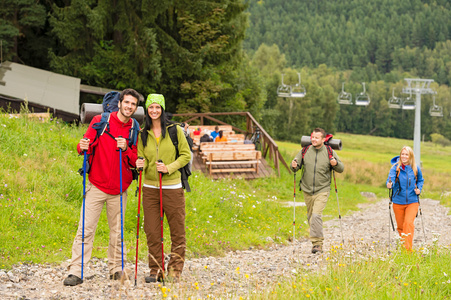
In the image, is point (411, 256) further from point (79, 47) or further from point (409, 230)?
point (79, 47)

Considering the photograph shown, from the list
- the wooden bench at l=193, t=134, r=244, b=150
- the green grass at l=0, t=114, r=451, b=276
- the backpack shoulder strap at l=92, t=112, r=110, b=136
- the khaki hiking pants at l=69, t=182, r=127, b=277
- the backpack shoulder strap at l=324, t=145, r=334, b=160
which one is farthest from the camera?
the wooden bench at l=193, t=134, r=244, b=150

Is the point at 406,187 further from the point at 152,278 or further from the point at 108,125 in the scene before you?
the point at 108,125

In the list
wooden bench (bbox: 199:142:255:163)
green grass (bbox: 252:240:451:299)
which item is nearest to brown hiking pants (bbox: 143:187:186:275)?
green grass (bbox: 252:240:451:299)

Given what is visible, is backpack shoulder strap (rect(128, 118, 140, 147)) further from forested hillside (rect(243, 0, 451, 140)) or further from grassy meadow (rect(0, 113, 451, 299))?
forested hillside (rect(243, 0, 451, 140))

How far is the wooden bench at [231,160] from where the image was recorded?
17312mm

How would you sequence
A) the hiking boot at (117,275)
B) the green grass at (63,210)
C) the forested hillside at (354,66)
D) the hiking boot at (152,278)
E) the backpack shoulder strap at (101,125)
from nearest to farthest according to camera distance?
the backpack shoulder strap at (101,125) → the hiking boot at (152,278) → the hiking boot at (117,275) → the green grass at (63,210) → the forested hillside at (354,66)

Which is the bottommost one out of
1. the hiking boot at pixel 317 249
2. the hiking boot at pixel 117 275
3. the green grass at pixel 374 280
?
the hiking boot at pixel 317 249

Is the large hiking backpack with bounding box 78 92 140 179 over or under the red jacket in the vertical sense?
over

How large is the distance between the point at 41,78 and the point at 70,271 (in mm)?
16590

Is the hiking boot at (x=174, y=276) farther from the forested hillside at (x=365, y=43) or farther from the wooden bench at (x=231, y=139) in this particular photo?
the forested hillside at (x=365, y=43)

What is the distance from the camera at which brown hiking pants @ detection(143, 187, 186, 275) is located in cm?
640

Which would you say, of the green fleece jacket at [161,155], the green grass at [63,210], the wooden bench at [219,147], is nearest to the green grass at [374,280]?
the green fleece jacket at [161,155]

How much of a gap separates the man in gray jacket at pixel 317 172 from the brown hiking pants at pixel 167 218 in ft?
9.81

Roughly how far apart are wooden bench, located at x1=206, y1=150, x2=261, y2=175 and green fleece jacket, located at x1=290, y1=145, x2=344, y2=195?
8209 millimetres
